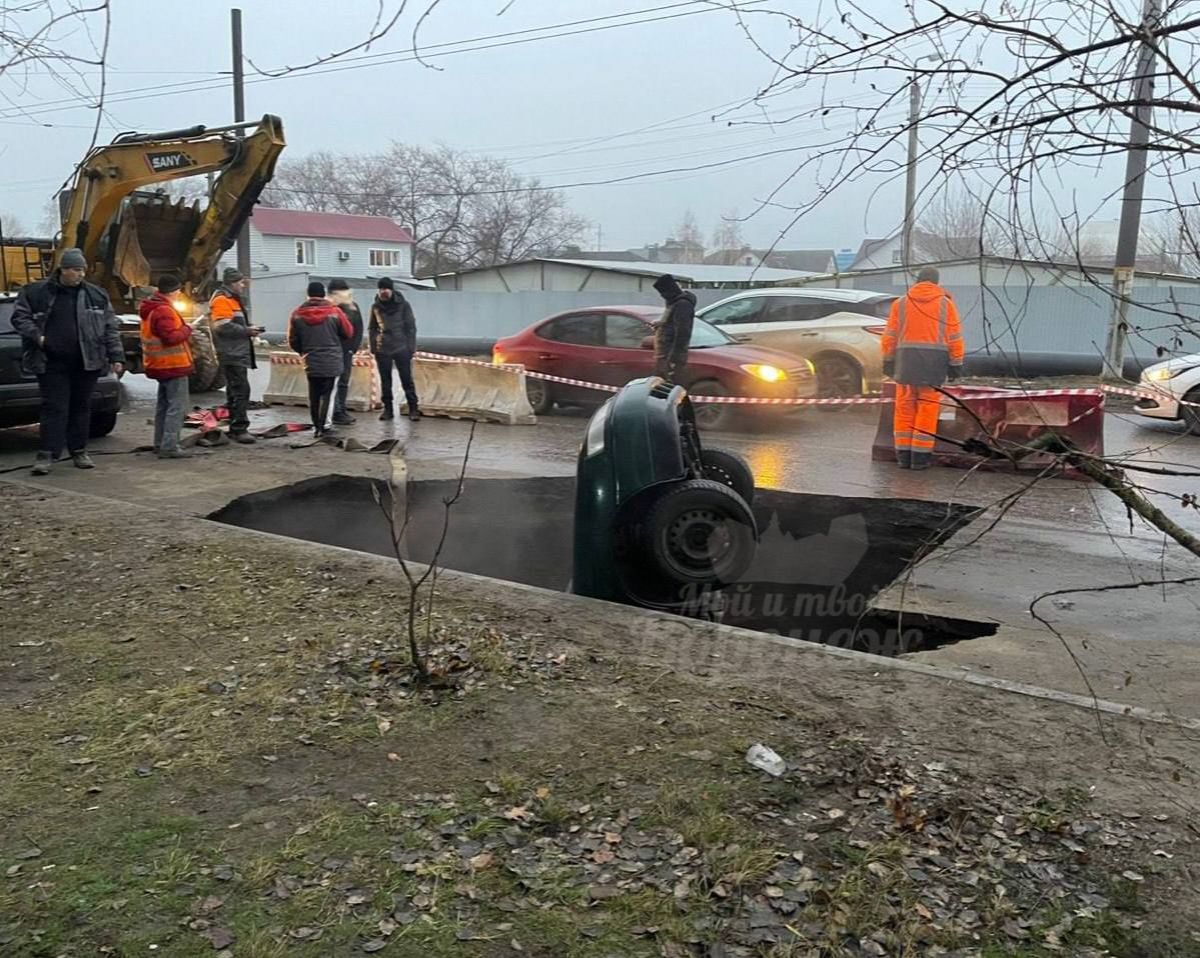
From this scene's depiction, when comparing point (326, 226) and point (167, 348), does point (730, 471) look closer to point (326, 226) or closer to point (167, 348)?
point (167, 348)

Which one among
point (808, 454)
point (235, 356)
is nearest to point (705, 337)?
point (808, 454)

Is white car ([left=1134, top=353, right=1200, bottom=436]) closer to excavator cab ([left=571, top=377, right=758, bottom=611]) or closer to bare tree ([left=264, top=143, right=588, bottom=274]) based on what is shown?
excavator cab ([left=571, top=377, right=758, bottom=611])

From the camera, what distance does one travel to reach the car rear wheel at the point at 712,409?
12547 millimetres

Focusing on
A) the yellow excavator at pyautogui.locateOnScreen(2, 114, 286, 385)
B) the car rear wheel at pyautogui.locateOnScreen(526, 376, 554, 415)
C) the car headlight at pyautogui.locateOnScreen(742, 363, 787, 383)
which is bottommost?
the car rear wheel at pyautogui.locateOnScreen(526, 376, 554, 415)

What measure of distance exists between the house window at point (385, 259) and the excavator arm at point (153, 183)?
5072cm

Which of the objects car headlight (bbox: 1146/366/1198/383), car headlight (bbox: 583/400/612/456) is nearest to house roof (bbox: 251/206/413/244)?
car headlight (bbox: 1146/366/1198/383)

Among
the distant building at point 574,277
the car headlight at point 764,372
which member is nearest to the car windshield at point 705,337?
the car headlight at point 764,372

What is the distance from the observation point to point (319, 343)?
1077 centimetres

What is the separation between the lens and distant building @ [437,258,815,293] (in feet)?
116

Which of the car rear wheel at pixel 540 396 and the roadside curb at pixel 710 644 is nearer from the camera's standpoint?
the roadside curb at pixel 710 644

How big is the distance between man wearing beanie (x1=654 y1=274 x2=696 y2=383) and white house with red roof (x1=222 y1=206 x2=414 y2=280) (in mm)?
50949

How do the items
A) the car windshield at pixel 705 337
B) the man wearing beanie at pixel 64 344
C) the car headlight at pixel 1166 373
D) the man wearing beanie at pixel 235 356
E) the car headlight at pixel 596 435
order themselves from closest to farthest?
the car headlight at pixel 596 435
the man wearing beanie at pixel 64 344
the man wearing beanie at pixel 235 356
the car headlight at pixel 1166 373
the car windshield at pixel 705 337

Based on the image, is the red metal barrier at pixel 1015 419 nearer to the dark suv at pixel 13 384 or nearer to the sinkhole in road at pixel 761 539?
the sinkhole in road at pixel 761 539

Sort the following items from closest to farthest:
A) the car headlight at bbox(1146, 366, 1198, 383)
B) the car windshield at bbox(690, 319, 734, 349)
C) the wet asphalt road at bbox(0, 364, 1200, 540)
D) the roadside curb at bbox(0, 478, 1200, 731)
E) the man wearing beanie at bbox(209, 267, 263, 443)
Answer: the roadside curb at bbox(0, 478, 1200, 731) → the wet asphalt road at bbox(0, 364, 1200, 540) → the man wearing beanie at bbox(209, 267, 263, 443) → the car headlight at bbox(1146, 366, 1198, 383) → the car windshield at bbox(690, 319, 734, 349)
